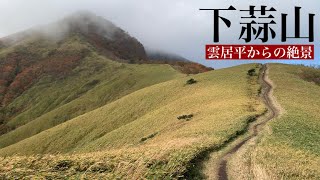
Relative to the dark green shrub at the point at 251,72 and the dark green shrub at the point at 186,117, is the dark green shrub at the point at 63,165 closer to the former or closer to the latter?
the dark green shrub at the point at 186,117

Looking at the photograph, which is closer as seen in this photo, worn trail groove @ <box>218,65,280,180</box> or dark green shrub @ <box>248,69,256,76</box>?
worn trail groove @ <box>218,65,280,180</box>

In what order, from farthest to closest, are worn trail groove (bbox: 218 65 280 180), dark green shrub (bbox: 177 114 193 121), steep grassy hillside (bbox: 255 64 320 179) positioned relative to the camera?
dark green shrub (bbox: 177 114 193 121) → steep grassy hillside (bbox: 255 64 320 179) → worn trail groove (bbox: 218 65 280 180)

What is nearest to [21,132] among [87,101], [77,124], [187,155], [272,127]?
[87,101]

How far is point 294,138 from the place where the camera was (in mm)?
36031

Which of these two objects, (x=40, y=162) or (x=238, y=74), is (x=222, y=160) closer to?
(x=40, y=162)

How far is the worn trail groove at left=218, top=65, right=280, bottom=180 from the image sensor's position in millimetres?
25741

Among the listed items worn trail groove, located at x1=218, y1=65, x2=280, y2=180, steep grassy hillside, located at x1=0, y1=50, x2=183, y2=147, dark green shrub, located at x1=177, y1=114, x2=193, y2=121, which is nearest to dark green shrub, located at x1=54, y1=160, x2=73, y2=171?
worn trail groove, located at x1=218, y1=65, x2=280, y2=180

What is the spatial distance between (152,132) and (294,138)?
841 inches

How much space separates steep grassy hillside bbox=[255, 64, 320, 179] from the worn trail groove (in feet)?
Answer: 4.08

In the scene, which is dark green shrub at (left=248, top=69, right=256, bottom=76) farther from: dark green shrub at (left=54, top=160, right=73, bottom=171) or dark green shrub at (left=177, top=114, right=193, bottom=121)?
dark green shrub at (left=54, top=160, right=73, bottom=171)

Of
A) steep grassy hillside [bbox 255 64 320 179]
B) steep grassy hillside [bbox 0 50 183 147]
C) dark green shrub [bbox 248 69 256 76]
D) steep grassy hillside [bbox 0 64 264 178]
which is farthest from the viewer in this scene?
steep grassy hillside [bbox 0 50 183 147]

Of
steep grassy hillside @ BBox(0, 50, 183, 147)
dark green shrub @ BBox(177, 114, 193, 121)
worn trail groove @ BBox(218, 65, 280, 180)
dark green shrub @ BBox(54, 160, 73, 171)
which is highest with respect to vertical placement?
dark green shrub @ BBox(54, 160, 73, 171)

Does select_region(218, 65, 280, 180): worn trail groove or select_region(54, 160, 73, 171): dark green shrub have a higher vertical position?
select_region(54, 160, 73, 171): dark green shrub

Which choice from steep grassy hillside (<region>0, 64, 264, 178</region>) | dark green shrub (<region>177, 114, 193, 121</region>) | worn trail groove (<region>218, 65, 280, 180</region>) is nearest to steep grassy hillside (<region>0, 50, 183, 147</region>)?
steep grassy hillside (<region>0, 64, 264, 178</region>)
